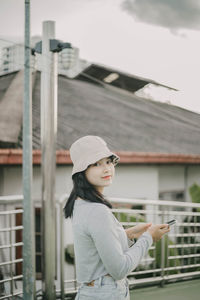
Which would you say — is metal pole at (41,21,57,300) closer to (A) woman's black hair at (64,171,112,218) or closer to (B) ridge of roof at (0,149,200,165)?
(A) woman's black hair at (64,171,112,218)

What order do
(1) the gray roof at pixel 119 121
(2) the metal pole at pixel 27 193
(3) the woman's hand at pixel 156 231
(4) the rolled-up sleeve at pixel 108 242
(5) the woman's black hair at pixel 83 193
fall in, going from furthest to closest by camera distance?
(1) the gray roof at pixel 119 121 < (2) the metal pole at pixel 27 193 < (3) the woman's hand at pixel 156 231 < (5) the woman's black hair at pixel 83 193 < (4) the rolled-up sleeve at pixel 108 242

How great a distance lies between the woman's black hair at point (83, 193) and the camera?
1.75 meters

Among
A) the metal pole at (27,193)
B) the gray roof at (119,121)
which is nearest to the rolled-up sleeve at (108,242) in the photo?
the metal pole at (27,193)

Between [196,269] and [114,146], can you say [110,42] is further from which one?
[196,269]

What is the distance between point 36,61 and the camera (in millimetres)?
3785

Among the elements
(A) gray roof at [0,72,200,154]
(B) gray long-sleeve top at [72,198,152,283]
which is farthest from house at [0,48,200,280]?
(B) gray long-sleeve top at [72,198,152,283]

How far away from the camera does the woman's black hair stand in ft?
5.73

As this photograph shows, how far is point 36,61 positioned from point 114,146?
4300 mm

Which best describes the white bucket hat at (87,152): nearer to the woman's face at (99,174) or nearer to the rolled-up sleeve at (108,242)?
the woman's face at (99,174)

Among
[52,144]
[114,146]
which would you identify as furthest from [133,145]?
[52,144]

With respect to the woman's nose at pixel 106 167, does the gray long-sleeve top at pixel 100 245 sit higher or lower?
lower

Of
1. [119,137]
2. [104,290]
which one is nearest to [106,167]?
[104,290]

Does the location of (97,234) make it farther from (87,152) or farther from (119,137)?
(119,137)

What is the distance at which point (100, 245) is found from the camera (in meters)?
1.62
